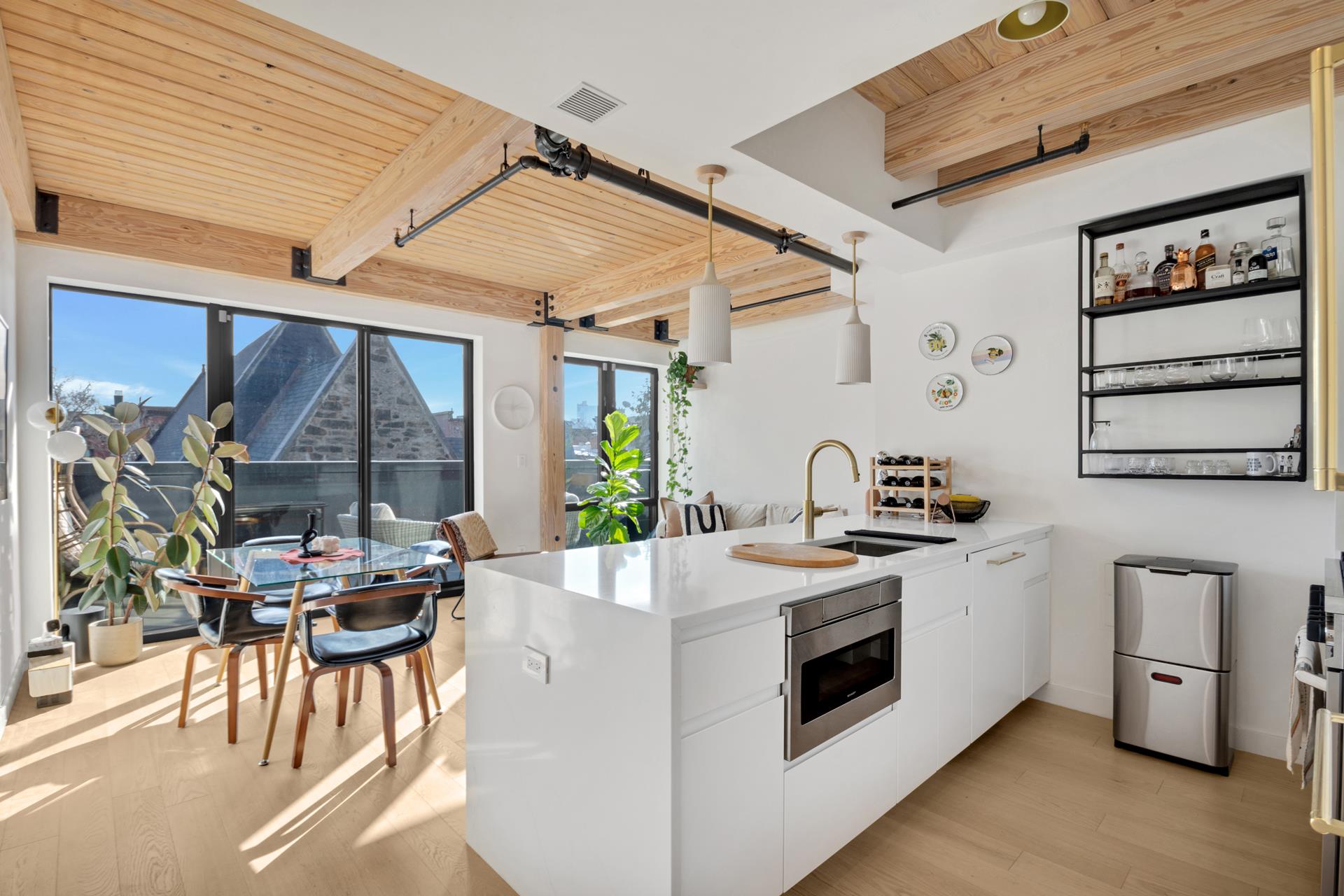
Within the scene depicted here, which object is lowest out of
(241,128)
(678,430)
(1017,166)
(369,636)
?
(369,636)

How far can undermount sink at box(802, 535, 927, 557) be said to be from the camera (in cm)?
275

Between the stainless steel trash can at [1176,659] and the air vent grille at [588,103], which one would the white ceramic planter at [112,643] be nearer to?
the air vent grille at [588,103]

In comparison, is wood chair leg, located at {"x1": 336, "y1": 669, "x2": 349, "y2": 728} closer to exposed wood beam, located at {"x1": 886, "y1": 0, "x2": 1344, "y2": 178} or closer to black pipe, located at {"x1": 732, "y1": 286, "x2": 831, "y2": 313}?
exposed wood beam, located at {"x1": 886, "y1": 0, "x2": 1344, "y2": 178}

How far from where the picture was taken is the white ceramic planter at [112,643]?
371cm

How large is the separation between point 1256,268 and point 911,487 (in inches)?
65.6

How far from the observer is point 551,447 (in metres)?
5.82

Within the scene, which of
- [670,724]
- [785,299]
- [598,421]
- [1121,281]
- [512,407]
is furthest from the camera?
[598,421]

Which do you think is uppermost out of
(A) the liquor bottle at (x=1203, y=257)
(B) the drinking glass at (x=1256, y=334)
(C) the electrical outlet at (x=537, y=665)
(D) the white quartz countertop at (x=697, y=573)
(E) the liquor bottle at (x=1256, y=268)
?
(A) the liquor bottle at (x=1203, y=257)

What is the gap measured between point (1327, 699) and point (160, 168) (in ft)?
15.4

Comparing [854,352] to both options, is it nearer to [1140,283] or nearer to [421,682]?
[1140,283]

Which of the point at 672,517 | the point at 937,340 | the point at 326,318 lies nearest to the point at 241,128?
the point at 326,318

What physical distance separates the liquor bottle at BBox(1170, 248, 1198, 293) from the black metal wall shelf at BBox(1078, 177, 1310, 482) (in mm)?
35

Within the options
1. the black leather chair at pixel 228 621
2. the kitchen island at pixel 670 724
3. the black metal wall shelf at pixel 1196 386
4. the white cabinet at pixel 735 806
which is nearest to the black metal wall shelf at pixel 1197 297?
the black metal wall shelf at pixel 1196 386

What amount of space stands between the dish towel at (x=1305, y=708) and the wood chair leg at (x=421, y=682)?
2890 mm
